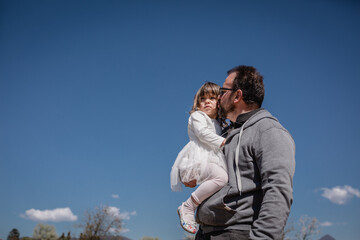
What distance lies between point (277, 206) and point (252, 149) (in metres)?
0.49

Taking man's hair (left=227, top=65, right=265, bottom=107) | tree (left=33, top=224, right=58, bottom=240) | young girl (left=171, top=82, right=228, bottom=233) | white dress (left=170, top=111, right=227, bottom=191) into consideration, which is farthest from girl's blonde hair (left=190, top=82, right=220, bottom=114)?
tree (left=33, top=224, right=58, bottom=240)

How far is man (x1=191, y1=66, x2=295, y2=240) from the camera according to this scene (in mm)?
1985

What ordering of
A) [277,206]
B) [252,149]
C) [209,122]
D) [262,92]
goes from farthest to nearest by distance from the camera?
[209,122], [262,92], [252,149], [277,206]

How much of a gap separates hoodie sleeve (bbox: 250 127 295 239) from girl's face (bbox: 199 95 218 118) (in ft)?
4.57

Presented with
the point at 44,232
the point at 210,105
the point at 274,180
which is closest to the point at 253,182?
the point at 274,180

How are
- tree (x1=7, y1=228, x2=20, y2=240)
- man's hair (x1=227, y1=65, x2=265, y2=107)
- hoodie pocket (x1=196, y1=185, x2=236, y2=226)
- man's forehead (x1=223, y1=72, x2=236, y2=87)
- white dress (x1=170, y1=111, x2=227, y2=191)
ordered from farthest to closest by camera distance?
1. tree (x1=7, y1=228, x2=20, y2=240)
2. white dress (x1=170, y1=111, x2=227, y2=191)
3. man's forehead (x1=223, y1=72, x2=236, y2=87)
4. man's hair (x1=227, y1=65, x2=265, y2=107)
5. hoodie pocket (x1=196, y1=185, x2=236, y2=226)

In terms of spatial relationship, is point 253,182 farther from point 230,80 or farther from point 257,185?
point 230,80

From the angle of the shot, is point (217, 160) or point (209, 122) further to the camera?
point (209, 122)

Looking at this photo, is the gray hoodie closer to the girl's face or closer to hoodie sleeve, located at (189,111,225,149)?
hoodie sleeve, located at (189,111,225,149)

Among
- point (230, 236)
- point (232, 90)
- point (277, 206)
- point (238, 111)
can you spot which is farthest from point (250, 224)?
point (232, 90)

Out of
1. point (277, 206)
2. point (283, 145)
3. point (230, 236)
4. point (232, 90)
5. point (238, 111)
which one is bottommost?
point (230, 236)

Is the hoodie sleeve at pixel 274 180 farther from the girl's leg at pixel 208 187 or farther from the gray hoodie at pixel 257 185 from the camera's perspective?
the girl's leg at pixel 208 187

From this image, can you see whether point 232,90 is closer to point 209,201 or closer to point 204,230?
point 209,201

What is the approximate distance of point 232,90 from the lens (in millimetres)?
2809
